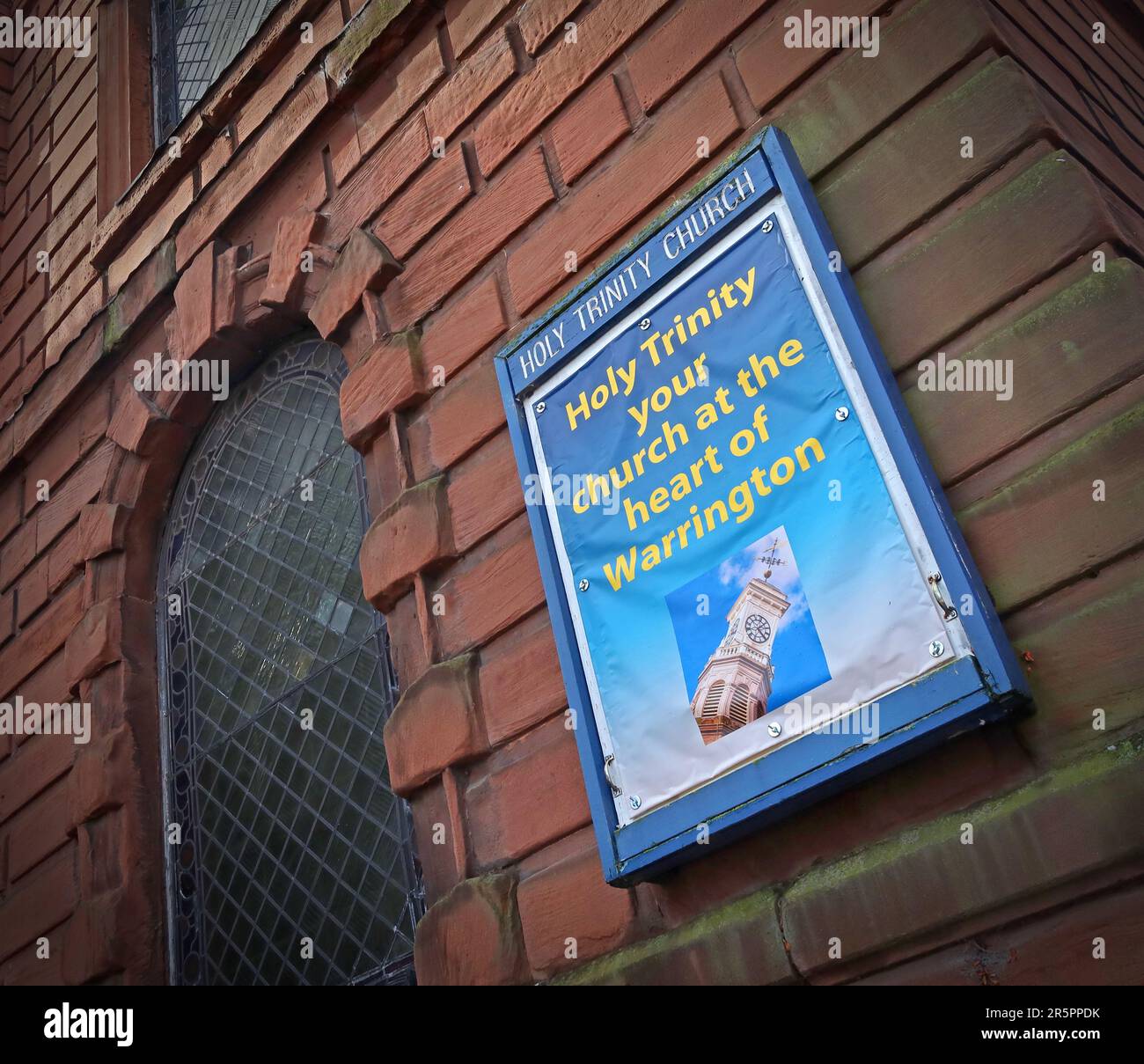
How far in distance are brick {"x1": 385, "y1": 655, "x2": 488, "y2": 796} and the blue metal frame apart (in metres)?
0.57

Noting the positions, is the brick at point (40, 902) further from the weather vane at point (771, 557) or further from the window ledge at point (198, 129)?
the weather vane at point (771, 557)

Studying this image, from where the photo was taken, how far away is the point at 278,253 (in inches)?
239

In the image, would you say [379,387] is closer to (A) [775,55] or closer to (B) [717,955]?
(A) [775,55]

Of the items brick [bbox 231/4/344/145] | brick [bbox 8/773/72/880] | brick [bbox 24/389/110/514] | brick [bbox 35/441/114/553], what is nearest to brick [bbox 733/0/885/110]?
brick [bbox 231/4/344/145]

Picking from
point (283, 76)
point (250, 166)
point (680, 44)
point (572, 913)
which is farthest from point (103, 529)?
point (680, 44)

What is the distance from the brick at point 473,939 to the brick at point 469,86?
3.15 m

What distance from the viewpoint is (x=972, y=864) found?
9.68ft

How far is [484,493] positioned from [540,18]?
6.53ft

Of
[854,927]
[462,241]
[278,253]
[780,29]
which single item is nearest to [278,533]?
[278,253]

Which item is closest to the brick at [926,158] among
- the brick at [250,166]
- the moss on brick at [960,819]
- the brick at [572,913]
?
the moss on brick at [960,819]

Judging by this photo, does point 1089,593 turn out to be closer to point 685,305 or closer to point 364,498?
point 685,305

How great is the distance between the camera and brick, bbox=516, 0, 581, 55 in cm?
487

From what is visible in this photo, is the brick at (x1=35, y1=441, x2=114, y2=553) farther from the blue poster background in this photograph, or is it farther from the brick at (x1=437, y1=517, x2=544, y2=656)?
the blue poster background
